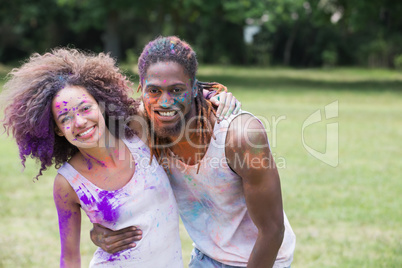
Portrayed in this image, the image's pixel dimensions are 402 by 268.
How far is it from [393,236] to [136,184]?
143 inches

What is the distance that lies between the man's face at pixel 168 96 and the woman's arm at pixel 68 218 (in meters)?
0.53

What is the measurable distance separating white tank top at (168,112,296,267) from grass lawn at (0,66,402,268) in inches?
81.0

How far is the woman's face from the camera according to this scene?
8.05 ft

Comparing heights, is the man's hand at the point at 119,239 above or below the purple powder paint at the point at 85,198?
below

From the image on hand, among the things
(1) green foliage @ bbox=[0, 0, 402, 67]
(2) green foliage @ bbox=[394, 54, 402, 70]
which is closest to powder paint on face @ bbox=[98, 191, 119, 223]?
(1) green foliage @ bbox=[0, 0, 402, 67]

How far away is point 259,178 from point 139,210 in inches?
24.8

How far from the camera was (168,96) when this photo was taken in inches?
94.0

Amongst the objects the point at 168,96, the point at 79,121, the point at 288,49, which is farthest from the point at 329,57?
the point at 79,121

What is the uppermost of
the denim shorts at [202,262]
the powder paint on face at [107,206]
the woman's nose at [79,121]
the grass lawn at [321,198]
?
the woman's nose at [79,121]

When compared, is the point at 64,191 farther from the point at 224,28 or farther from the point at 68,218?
the point at 224,28

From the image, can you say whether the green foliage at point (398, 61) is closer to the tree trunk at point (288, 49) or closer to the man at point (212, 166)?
the tree trunk at point (288, 49)

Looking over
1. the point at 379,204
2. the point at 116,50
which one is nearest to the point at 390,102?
the point at 379,204

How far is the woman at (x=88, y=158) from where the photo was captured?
2.43 metres

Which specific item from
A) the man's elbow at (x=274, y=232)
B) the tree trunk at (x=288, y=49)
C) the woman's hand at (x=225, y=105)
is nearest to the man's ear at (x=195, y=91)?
the woman's hand at (x=225, y=105)
